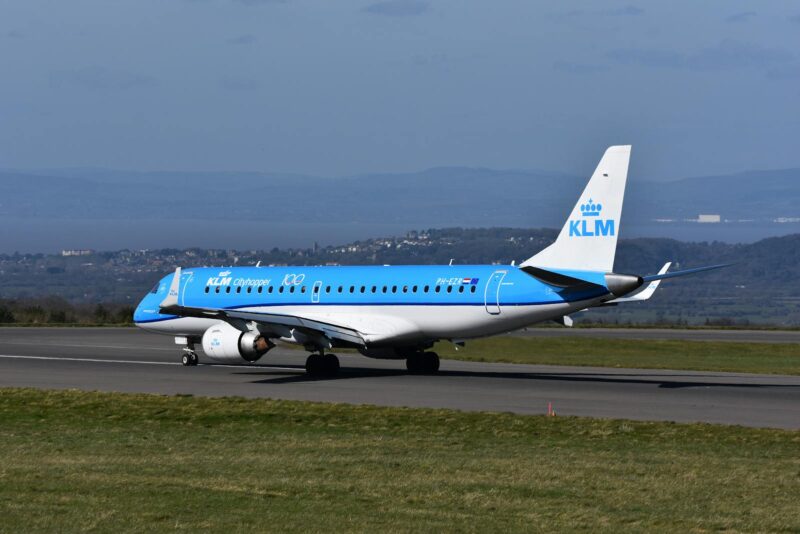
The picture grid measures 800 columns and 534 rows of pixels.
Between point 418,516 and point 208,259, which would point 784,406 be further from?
point 208,259

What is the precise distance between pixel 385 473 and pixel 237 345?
18551 mm

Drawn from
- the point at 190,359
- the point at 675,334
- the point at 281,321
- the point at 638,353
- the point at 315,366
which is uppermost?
the point at 675,334

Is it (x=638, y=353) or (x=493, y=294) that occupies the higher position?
(x=493, y=294)

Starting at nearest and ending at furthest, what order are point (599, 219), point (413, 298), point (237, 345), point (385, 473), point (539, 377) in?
point (385, 473), point (599, 219), point (237, 345), point (539, 377), point (413, 298)

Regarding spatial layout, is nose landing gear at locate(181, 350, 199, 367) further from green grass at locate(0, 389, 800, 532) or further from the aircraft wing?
green grass at locate(0, 389, 800, 532)

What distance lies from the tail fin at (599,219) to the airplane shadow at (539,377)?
3573 millimetres

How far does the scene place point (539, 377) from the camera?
3794 centimetres

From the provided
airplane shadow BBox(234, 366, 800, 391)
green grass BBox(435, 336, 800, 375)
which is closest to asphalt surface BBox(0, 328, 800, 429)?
airplane shadow BBox(234, 366, 800, 391)

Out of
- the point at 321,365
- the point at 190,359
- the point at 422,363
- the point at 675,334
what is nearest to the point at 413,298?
the point at 422,363

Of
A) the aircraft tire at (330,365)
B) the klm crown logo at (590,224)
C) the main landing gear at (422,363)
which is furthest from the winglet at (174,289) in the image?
the klm crown logo at (590,224)

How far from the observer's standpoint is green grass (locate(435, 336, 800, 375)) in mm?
46000

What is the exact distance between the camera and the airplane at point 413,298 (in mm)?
34094

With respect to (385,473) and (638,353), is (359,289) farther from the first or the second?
(385,473)

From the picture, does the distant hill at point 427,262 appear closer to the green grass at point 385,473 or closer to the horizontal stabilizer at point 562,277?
the horizontal stabilizer at point 562,277
